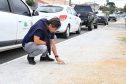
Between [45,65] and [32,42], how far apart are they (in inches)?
23.3

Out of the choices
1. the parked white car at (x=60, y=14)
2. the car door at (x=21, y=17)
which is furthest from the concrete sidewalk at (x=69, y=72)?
the parked white car at (x=60, y=14)

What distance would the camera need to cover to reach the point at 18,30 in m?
5.37

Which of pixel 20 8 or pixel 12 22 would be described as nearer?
pixel 12 22

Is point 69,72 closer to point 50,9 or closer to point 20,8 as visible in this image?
point 20,8

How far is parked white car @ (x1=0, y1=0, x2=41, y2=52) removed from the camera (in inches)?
187

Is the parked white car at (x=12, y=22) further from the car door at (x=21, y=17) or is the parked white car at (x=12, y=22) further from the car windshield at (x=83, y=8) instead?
the car windshield at (x=83, y=8)

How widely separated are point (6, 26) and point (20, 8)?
107 centimetres

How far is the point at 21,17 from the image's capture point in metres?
5.49

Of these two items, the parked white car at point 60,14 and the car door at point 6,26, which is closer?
the car door at point 6,26

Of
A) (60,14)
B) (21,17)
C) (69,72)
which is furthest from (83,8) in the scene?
(69,72)

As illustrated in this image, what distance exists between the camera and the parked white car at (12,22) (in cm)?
475

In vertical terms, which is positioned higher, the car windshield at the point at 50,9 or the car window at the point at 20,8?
the car windshield at the point at 50,9

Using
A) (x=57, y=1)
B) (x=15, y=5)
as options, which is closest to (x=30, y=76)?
(x=15, y=5)

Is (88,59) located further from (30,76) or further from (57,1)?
(57,1)
